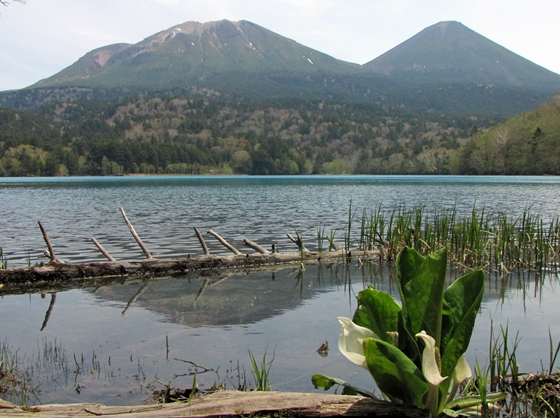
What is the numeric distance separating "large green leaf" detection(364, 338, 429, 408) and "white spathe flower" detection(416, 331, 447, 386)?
13 centimetres

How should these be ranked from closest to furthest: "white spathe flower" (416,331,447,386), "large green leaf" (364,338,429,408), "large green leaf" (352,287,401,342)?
"white spathe flower" (416,331,447,386)
"large green leaf" (364,338,429,408)
"large green leaf" (352,287,401,342)

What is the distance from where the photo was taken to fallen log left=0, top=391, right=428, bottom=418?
3451 mm

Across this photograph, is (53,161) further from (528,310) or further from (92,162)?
(528,310)

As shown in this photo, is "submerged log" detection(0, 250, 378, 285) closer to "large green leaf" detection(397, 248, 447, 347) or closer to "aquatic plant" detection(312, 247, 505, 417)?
"aquatic plant" detection(312, 247, 505, 417)

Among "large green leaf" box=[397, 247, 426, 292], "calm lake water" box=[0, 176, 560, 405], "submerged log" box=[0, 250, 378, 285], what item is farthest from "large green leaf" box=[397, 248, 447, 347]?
"submerged log" box=[0, 250, 378, 285]

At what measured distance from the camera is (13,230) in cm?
2261

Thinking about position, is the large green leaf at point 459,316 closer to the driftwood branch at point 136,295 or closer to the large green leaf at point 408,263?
the large green leaf at point 408,263

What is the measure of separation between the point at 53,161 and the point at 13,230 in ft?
474

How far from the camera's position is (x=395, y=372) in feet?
11.1

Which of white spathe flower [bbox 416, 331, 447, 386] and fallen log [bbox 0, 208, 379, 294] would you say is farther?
fallen log [bbox 0, 208, 379, 294]

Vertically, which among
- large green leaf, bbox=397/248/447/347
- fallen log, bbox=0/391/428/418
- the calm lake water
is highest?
large green leaf, bbox=397/248/447/347

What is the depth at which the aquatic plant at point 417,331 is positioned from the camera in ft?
10.8

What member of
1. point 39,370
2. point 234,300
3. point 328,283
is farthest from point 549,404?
point 328,283

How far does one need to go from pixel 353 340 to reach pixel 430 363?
524mm
